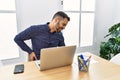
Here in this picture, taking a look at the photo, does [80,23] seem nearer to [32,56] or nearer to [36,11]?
[36,11]

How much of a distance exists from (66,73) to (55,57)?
0.18 meters

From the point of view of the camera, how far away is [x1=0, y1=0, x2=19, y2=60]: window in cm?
241

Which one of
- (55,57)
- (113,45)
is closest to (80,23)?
(113,45)

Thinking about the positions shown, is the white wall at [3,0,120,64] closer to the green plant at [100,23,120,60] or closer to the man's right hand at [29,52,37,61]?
the green plant at [100,23,120,60]

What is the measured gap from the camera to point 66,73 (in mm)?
1332

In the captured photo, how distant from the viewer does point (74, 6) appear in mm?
3055

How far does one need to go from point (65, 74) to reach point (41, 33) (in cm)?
77

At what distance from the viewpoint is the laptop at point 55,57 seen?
1.29 meters

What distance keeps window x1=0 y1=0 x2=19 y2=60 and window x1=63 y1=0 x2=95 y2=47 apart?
1.01 metres

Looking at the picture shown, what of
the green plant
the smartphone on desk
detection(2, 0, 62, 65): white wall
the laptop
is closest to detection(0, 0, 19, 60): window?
detection(2, 0, 62, 65): white wall

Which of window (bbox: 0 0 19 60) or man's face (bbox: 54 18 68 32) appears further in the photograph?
window (bbox: 0 0 19 60)

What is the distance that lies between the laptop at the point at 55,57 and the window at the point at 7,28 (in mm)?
1328

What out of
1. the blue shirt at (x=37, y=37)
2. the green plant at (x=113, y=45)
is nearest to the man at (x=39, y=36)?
the blue shirt at (x=37, y=37)

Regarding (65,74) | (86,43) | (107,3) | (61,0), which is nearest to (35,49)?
(65,74)
